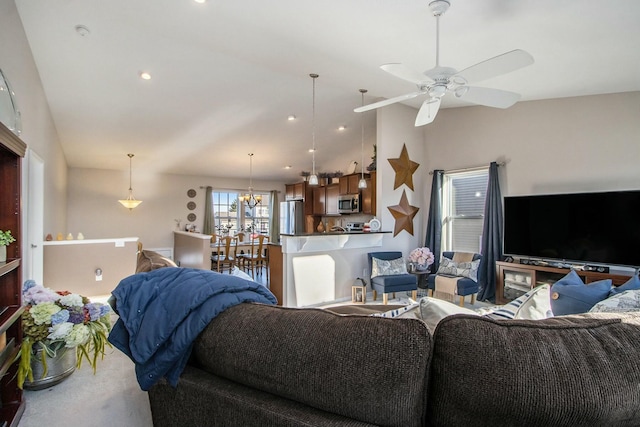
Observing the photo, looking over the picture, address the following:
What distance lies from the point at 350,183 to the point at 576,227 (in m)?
4.20

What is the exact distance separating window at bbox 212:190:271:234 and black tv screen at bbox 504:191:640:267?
679 cm

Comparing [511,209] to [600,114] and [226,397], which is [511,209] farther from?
[226,397]

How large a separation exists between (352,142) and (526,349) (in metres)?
6.95

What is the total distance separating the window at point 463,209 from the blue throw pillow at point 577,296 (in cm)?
313

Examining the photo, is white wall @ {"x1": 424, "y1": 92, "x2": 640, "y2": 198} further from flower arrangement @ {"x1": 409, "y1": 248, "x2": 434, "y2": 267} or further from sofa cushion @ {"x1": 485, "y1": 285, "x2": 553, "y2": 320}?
sofa cushion @ {"x1": 485, "y1": 285, "x2": 553, "y2": 320}

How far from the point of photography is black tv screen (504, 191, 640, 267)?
3645 mm

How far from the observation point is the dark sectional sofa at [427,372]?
78cm

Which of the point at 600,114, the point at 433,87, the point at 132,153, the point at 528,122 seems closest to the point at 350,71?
the point at 433,87

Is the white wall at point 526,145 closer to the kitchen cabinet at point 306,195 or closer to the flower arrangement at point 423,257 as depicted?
the flower arrangement at point 423,257

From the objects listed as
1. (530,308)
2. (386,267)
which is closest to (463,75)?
(530,308)

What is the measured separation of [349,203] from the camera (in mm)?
7164

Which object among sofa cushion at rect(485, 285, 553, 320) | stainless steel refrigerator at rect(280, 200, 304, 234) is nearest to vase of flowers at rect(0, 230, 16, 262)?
sofa cushion at rect(485, 285, 553, 320)

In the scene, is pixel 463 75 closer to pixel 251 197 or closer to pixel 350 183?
pixel 350 183

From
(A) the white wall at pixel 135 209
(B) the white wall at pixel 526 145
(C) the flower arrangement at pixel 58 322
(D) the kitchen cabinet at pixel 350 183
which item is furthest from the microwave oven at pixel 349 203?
(C) the flower arrangement at pixel 58 322
